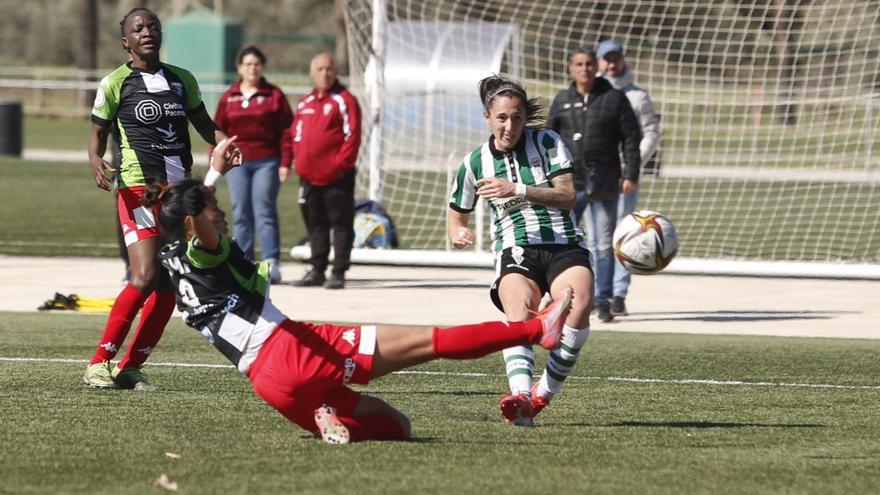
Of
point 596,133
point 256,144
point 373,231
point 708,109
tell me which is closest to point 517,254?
point 596,133

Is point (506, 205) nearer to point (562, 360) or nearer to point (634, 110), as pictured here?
point (562, 360)

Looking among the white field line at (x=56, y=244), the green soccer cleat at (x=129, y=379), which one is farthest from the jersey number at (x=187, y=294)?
the white field line at (x=56, y=244)

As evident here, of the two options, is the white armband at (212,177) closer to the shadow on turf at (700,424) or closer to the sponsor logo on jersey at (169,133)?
the sponsor logo on jersey at (169,133)

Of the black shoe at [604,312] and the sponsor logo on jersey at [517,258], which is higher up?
the sponsor logo on jersey at [517,258]

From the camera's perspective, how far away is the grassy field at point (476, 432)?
5.94 metres

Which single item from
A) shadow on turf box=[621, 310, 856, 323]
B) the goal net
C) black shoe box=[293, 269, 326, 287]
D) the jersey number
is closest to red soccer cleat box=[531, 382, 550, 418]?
the jersey number

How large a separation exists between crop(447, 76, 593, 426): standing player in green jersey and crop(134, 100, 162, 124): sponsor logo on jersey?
187 cm

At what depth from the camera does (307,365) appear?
6508 millimetres

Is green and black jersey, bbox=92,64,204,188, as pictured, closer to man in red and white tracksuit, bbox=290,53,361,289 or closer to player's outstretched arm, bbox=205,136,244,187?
player's outstretched arm, bbox=205,136,244,187

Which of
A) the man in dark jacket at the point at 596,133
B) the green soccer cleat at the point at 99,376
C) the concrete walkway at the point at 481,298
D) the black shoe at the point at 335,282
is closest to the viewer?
the green soccer cleat at the point at 99,376

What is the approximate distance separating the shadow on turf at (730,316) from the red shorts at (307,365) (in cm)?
639

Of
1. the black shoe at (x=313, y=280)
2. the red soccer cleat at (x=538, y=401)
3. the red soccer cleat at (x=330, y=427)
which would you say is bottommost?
the black shoe at (x=313, y=280)

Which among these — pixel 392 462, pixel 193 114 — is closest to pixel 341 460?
pixel 392 462

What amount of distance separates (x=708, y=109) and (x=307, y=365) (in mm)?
18057
